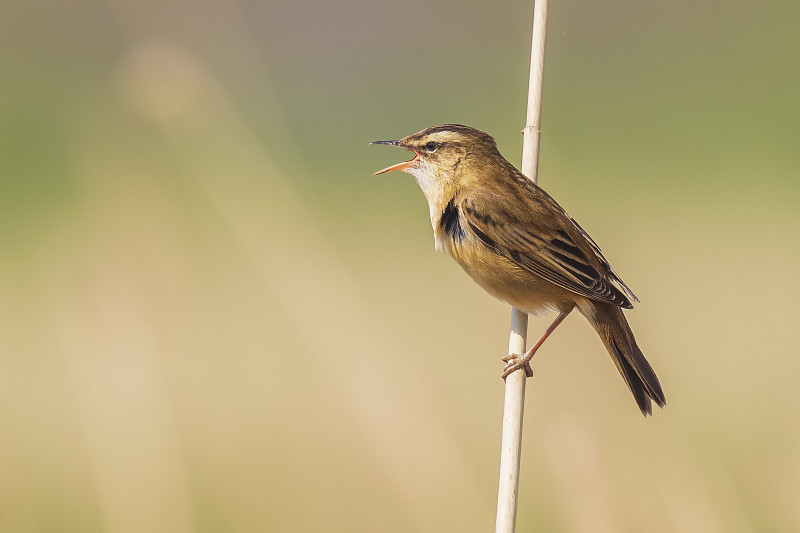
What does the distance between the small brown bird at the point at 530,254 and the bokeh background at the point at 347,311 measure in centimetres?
28

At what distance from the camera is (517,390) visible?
2.04 metres

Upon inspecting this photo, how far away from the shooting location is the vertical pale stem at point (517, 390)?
6.25 feet

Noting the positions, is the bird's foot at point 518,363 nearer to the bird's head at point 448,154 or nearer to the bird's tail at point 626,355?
the bird's tail at point 626,355

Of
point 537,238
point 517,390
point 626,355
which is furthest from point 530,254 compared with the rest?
point 517,390

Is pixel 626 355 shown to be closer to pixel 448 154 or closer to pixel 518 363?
pixel 518 363

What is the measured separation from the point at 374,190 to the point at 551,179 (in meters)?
4.11

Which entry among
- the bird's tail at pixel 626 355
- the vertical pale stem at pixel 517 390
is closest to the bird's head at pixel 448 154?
the vertical pale stem at pixel 517 390

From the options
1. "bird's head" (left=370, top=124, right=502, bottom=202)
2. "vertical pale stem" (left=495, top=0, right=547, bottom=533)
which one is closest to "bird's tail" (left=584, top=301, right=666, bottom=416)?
"vertical pale stem" (left=495, top=0, right=547, bottom=533)

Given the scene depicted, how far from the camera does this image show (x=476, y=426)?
16.8 ft

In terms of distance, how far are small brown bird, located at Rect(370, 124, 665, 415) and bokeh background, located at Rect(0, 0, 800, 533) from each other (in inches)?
10.8

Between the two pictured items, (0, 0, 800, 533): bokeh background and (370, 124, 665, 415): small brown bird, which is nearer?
(370, 124, 665, 415): small brown bird

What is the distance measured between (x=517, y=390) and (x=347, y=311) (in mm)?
1453

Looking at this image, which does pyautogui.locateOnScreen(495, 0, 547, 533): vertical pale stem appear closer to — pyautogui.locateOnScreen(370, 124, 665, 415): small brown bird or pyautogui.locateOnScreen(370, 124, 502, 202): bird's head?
pyautogui.locateOnScreen(370, 124, 665, 415): small brown bird

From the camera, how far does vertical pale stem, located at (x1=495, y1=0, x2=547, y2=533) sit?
6.25ft
